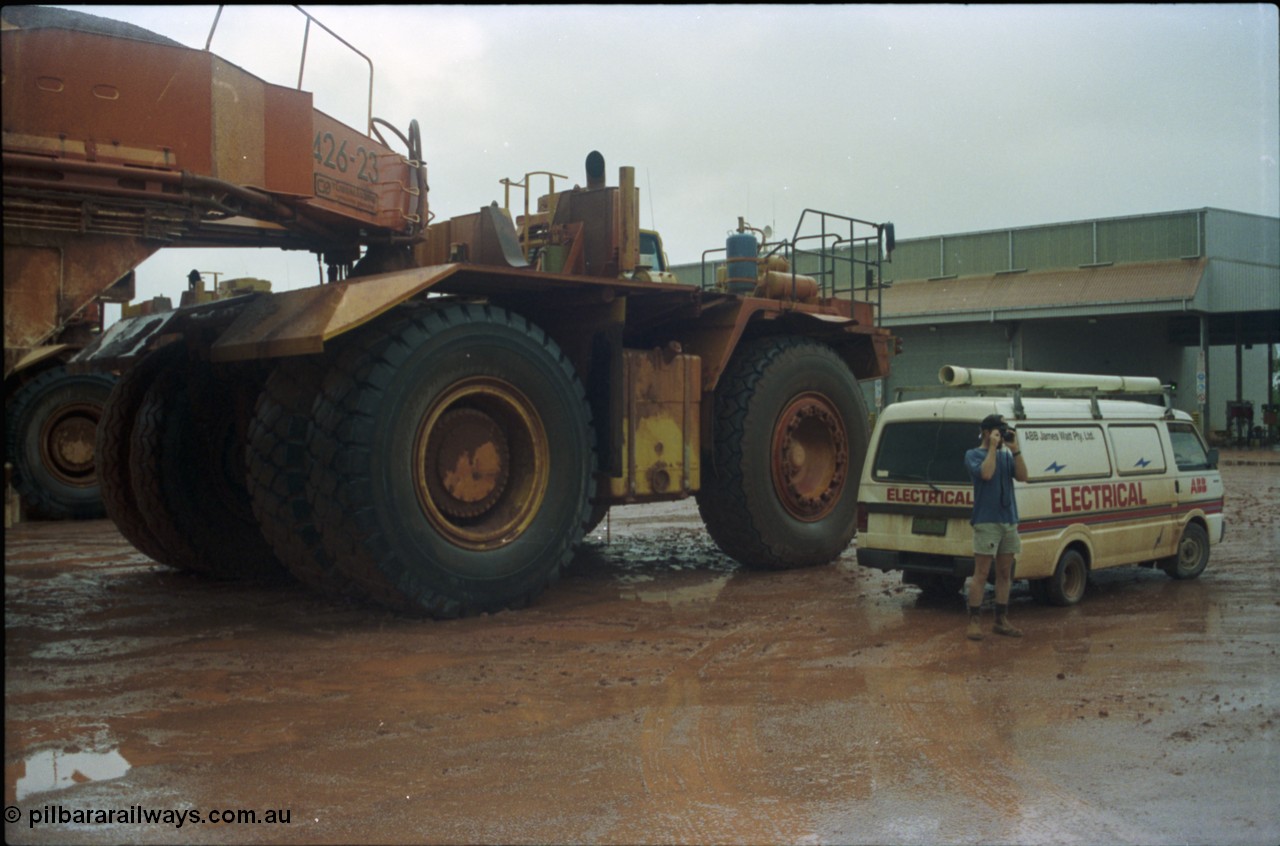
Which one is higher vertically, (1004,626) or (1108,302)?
(1108,302)

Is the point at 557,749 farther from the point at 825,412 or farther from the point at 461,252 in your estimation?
the point at 825,412

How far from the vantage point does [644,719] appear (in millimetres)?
5902

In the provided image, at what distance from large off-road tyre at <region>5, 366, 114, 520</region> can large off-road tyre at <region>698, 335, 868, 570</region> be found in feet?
29.3

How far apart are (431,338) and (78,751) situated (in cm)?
350

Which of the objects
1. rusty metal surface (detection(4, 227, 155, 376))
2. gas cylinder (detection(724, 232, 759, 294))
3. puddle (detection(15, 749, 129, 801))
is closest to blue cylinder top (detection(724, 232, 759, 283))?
gas cylinder (detection(724, 232, 759, 294))

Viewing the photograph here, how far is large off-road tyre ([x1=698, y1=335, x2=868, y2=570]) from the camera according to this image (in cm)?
1058

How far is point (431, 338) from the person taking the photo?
788 centimetres

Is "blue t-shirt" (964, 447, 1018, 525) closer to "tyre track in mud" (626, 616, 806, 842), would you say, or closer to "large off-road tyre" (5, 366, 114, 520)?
"tyre track in mud" (626, 616, 806, 842)

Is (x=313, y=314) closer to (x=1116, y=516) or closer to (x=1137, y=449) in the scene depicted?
(x=1116, y=516)

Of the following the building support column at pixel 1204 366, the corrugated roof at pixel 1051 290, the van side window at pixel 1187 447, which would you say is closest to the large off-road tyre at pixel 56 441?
the van side window at pixel 1187 447

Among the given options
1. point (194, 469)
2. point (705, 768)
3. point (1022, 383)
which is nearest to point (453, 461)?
point (194, 469)

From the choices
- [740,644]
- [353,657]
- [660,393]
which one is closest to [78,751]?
[353,657]

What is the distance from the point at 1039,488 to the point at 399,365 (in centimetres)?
483

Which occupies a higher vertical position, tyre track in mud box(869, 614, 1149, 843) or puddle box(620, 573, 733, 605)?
puddle box(620, 573, 733, 605)
